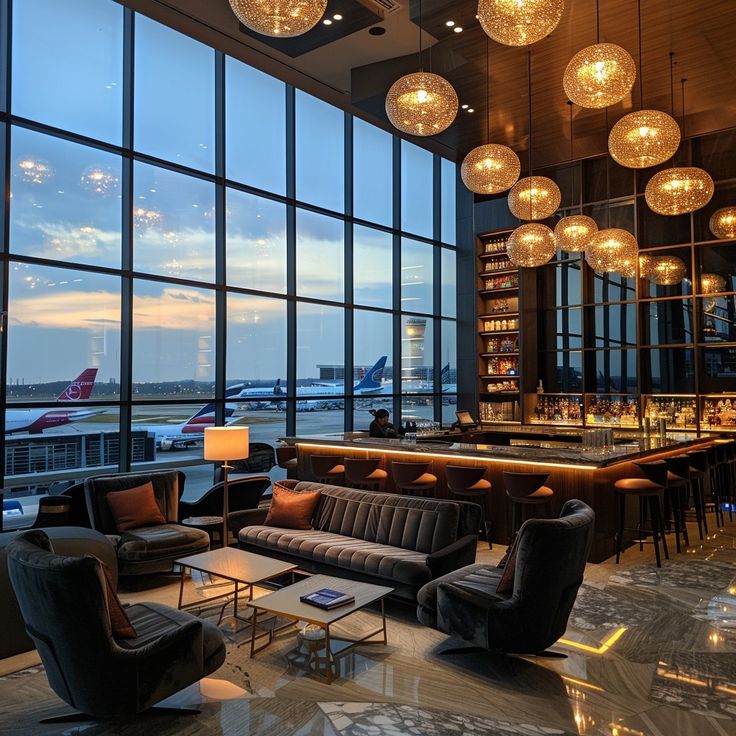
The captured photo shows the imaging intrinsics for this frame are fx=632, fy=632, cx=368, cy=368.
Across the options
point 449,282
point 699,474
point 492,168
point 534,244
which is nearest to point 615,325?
point 449,282

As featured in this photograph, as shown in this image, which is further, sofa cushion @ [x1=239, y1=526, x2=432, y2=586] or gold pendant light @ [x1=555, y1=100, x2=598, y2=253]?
gold pendant light @ [x1=555, y1=100, x2=598, y2=253]

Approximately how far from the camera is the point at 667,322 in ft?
32.1

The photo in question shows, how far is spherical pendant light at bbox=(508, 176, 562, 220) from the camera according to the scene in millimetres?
7035

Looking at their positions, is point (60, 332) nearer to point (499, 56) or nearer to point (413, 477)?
point (413, 477)

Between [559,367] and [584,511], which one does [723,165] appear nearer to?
[559,367]

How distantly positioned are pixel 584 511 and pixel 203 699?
243cm

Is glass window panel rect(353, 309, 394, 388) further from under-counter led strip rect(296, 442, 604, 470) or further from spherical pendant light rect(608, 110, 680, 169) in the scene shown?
spherical pendant light rect(608, 110, 680, 169)

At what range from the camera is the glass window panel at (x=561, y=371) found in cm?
1098

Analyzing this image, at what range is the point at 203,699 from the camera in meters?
3.41

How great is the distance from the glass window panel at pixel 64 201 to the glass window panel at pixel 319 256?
2889 mm

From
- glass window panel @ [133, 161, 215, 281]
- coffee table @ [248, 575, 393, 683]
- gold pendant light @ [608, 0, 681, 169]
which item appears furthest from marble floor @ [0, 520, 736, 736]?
glass window panel @ [133, 161, 215, 281]

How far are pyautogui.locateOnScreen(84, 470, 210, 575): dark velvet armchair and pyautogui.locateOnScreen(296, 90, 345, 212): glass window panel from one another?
5136 millimetres

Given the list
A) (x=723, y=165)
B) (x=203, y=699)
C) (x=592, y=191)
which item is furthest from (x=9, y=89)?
(x=723, y=165)

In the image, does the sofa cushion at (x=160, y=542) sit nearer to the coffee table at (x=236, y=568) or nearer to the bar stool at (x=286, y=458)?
the coffee table at (x=236, y=568)
